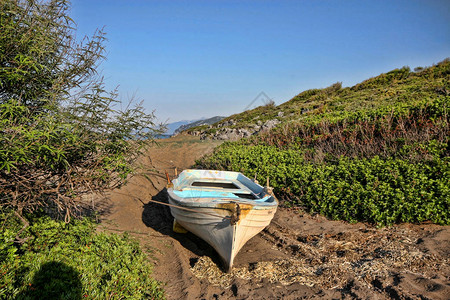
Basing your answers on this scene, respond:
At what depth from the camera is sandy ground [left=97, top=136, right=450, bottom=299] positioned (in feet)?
14.0

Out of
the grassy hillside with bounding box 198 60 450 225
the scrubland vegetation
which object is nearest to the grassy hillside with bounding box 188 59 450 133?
the grassy hillside with bounding box 198 60 450 225

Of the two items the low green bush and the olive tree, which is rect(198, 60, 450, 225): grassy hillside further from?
the olive tree

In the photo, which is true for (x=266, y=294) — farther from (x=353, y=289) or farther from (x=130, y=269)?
(x=130, y=269)

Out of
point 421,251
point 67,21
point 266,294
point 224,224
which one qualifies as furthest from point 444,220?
point 67,21

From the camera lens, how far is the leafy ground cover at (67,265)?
333 cm

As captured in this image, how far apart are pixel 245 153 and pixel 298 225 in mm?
4795

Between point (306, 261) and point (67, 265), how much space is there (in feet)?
13.4

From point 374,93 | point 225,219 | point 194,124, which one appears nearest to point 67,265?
point 225,219

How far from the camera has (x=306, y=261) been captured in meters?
5.38

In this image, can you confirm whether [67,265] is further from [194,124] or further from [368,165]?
[194,124]

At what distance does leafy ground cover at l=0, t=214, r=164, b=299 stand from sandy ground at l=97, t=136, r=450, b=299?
2.80ft

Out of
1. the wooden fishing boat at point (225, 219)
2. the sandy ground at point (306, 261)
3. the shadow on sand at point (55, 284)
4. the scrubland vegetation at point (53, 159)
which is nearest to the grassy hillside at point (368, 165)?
the sandy ground at point (306, 261)

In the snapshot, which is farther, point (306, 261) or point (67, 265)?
point (306, 261)

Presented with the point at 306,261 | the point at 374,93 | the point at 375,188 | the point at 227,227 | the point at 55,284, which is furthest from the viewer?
the point at 374,93
